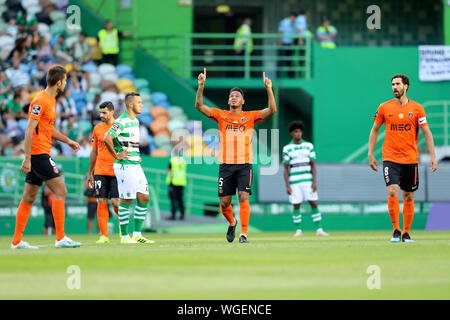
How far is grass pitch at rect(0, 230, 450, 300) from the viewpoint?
7.80 meters

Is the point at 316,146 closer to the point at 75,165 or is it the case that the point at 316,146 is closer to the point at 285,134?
the point at 285,134

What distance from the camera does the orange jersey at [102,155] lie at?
14.9m

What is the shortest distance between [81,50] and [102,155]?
1468 cm

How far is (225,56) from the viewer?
31.0 metres

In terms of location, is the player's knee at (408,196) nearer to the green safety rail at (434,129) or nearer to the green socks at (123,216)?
the green socks at (123,216)

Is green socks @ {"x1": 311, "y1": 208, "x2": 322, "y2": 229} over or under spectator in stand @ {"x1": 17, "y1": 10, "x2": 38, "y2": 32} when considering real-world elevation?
under

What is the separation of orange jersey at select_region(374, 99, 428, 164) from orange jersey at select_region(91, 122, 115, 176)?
168 inches

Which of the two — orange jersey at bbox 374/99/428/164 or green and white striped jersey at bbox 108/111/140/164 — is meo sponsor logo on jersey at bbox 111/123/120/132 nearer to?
green and white striped jersey at bbox 108/111/140/164

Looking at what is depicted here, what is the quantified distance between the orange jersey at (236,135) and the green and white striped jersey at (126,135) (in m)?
1.18

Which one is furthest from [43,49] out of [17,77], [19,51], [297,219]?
[297,219]

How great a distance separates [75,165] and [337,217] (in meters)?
6.87

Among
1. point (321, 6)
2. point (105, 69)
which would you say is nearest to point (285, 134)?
point (321, 6)

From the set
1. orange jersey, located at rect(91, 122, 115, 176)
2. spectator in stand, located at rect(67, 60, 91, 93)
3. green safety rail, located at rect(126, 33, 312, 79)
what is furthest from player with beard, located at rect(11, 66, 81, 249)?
green safety rail, located at rect(126, 33, 312, 79)

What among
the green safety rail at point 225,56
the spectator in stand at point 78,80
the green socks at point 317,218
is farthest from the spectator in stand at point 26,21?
the green socks at point 317,218
